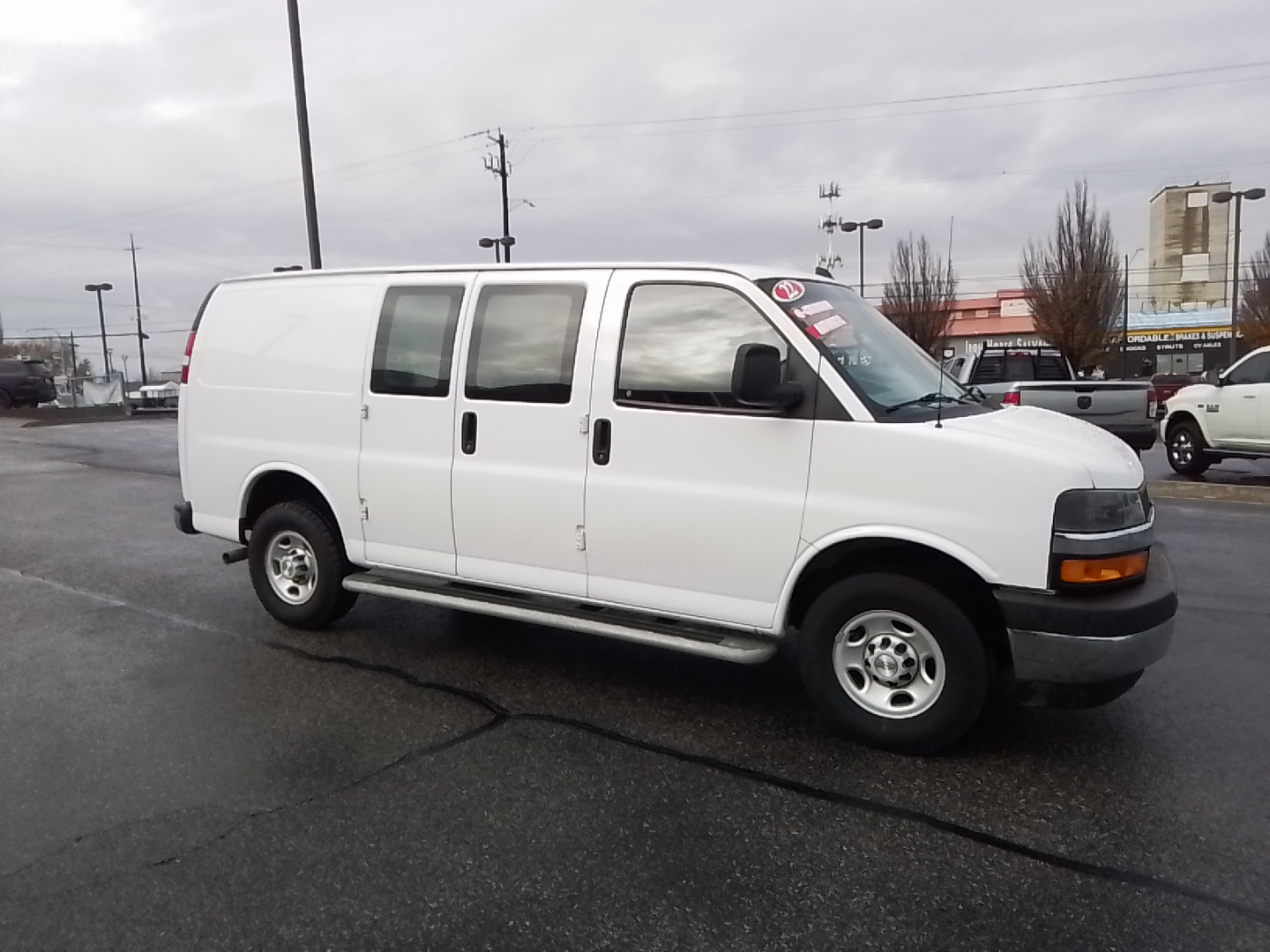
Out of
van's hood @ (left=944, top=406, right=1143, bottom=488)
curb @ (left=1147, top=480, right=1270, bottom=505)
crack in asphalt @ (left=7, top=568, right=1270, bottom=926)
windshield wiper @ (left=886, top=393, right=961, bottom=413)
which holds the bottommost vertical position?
curb @ (left=1147, top=480, right=1270, bottom=505)

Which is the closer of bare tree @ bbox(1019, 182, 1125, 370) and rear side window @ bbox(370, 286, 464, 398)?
rear side window @ bbox(370, 286, 464, 398)

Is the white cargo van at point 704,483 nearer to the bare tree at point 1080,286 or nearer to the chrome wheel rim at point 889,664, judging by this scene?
the chrome wheel rim at point 889,664

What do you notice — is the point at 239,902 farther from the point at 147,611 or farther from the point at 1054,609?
the point at 147,611

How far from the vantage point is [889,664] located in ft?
13.6

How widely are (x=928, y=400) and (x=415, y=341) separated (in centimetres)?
270

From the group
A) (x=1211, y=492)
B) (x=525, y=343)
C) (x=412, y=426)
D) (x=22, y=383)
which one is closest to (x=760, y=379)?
(x=525, y=343)

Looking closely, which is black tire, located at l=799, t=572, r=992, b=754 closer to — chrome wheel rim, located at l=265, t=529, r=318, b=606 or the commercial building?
chrome wheel rim, located at l=265, t=529, r=318, b=606

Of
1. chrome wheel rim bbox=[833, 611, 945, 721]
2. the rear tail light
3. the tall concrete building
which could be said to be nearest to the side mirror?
chrome wheel rim bbox=[833, 611, 945, 721]

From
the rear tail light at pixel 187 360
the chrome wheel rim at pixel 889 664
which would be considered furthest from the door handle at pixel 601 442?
the rear tail light at pixel 187 360

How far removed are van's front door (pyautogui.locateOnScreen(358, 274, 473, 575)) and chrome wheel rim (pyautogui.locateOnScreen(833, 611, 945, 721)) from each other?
220 cm

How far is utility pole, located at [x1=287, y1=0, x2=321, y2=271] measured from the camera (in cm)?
1526

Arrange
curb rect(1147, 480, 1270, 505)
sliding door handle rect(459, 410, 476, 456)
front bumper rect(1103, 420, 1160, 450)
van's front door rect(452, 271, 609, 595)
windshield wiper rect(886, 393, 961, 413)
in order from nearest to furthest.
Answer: windshield wiper rect(886, 393, 961, 413) → van's front door rect(452, 271, 609, 595) → sliding door handle rect(459, 410, 476, 456) → curb rect(1147, 480, 1270, 505) → front bumper rect(1103, 420, 1160, 450)

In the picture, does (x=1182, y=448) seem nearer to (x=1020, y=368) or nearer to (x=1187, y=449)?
(x=1187, y=449)

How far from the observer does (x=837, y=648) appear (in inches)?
166
